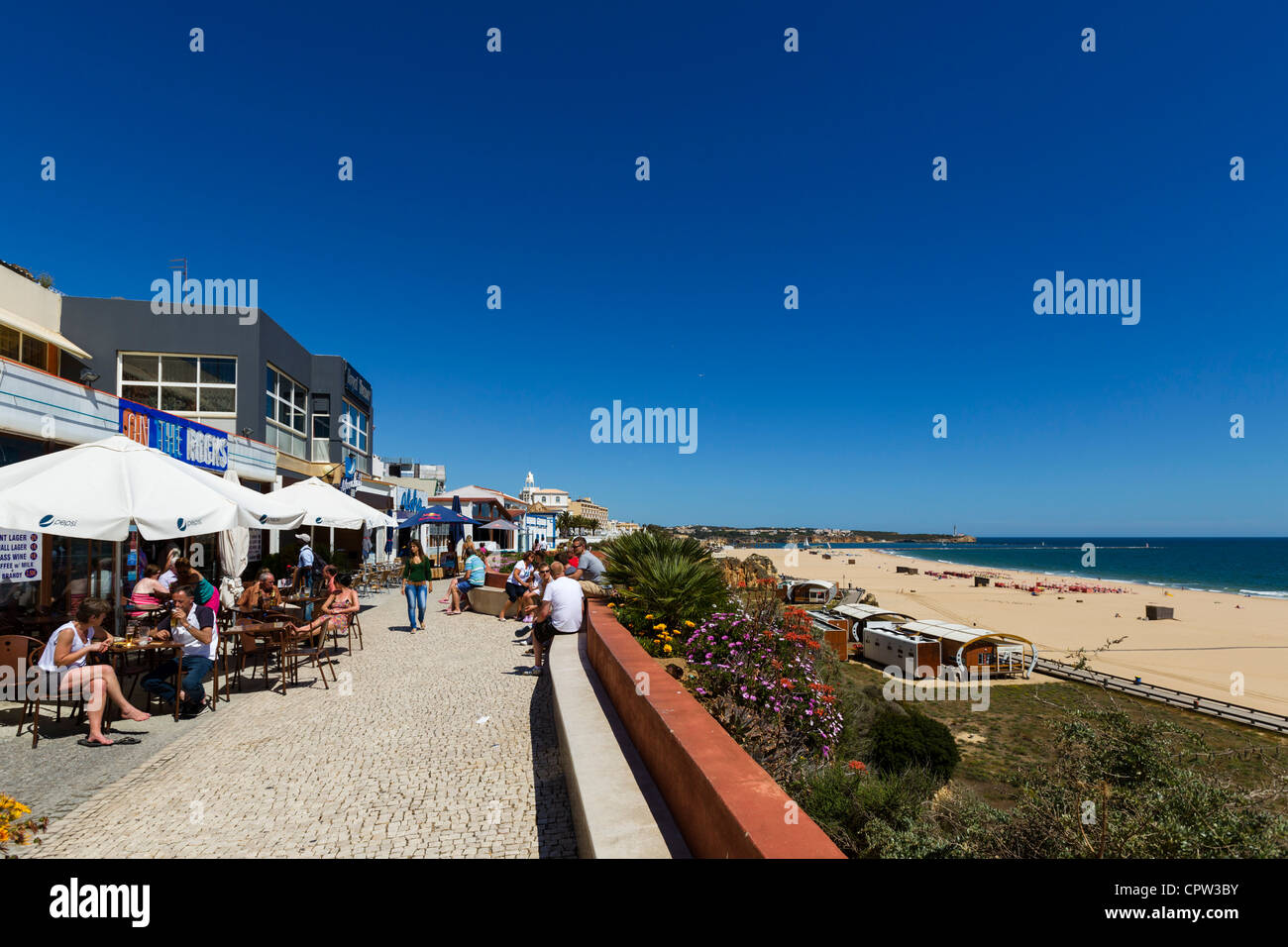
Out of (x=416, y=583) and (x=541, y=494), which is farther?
(x=541, y=494)

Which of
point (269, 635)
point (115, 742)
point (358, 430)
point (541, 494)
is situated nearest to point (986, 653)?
point (269, 635)

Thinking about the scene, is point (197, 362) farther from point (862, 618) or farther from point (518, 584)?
point (862, 618)

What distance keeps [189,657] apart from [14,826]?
2760 millimetres

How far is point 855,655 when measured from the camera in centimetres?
1988

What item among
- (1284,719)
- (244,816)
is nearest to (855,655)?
(1284,719)

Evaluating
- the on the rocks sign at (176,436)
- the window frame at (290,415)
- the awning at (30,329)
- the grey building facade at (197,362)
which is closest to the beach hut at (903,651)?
the on the rocks sign at (176,436)

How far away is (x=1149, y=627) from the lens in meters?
29.9

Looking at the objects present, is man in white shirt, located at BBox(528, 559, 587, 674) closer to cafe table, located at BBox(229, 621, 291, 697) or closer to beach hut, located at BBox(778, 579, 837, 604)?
cafe table, located at BBox(229, 621, 291, 697)

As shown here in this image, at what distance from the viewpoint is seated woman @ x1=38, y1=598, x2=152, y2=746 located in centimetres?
521

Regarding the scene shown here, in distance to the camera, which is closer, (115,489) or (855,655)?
(115,489)
